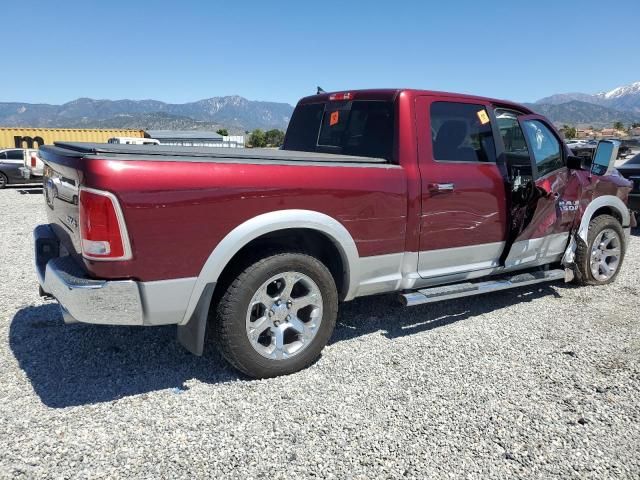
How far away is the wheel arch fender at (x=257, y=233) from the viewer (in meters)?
2.78

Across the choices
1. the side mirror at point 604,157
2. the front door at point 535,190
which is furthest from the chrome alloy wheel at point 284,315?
the side mirror at point 604,157

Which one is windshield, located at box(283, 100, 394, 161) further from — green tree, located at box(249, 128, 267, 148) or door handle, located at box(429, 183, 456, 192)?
green tree, located at box(249, 128, 267, 148)

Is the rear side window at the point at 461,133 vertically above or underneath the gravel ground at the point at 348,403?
above

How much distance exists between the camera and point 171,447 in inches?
97.6

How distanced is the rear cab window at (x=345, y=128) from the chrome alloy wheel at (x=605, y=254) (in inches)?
113

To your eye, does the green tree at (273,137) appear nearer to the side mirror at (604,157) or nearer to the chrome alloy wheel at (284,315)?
the side mirror at (604,157)

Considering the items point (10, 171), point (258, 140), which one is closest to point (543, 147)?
point (10, 171)

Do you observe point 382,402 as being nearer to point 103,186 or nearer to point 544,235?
point 103,186

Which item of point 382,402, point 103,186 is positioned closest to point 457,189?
point 382,402

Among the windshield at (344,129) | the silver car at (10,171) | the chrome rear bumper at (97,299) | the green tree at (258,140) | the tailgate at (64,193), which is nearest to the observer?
the chrome rear bumper at (97,299)

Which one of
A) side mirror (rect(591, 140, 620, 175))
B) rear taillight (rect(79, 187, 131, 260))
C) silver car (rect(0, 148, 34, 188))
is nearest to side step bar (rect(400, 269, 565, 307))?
side mirror (rect(591, 140, 620, 175))

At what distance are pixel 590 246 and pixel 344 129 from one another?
292 centimetres

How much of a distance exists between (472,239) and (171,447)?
271 cm

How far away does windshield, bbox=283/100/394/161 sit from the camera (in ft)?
12.2
